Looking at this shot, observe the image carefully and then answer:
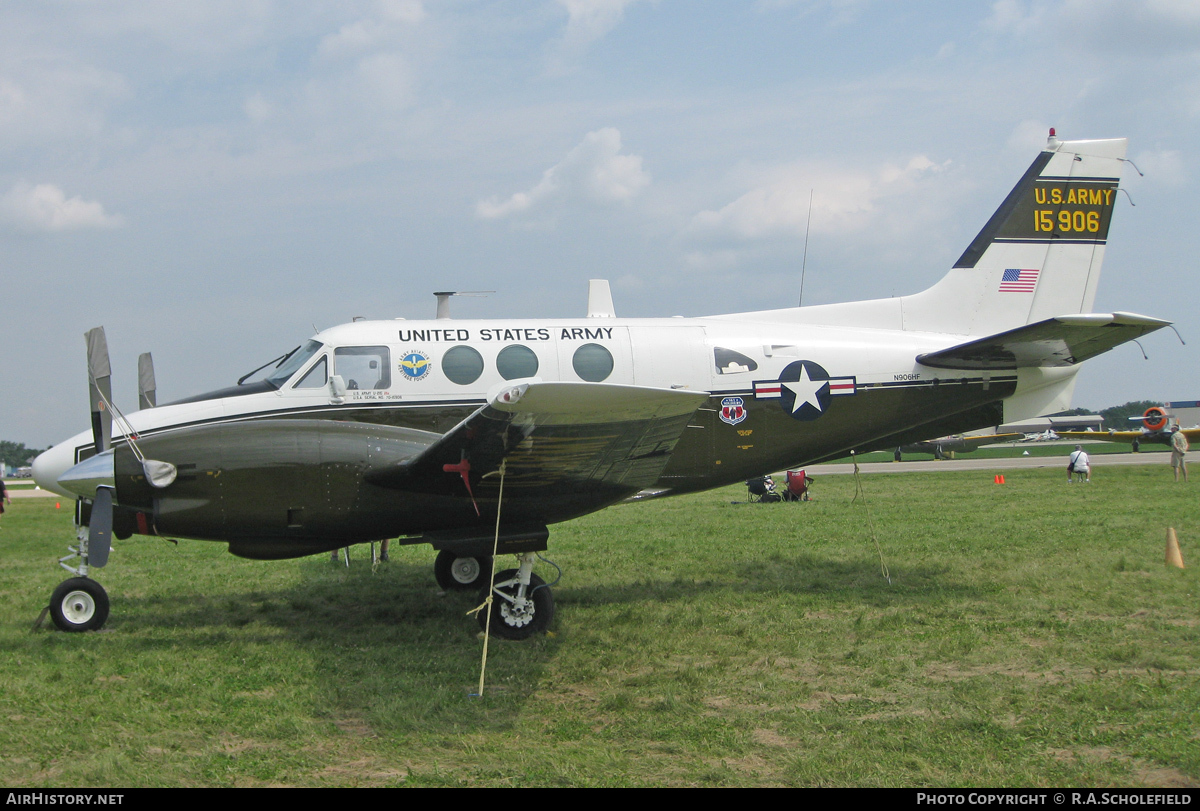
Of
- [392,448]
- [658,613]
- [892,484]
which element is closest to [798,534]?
[658,613]

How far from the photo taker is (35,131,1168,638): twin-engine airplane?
23.2ft

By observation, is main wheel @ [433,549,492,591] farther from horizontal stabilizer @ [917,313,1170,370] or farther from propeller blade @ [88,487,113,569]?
horizontal stabilizer @ [917,313,1170,370]

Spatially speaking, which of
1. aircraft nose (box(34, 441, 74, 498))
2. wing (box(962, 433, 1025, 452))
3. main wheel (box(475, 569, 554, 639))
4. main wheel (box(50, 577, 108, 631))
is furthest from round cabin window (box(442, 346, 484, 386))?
wing (box(962, 433, 1025, 452))

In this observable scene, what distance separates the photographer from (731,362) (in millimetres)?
9062

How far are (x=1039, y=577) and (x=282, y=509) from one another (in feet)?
28.5

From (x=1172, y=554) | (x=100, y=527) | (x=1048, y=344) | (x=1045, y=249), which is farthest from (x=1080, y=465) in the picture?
(x=100, y=527)

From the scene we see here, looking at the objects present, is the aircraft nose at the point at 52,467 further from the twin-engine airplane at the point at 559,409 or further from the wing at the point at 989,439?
the wing at the point at 989,439

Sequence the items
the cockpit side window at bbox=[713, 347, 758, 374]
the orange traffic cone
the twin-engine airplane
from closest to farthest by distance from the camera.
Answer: the twin-engine airplane → the cockpit side window at bbox=[713, 347, 758, 374] → the orange traffic cone

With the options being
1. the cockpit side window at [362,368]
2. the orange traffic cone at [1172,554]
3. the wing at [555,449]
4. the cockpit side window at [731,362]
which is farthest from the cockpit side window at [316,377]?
the orange traffic cone at [1172,554]

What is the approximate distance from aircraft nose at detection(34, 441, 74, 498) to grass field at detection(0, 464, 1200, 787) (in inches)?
56.3

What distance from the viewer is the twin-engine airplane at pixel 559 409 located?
7.08 m

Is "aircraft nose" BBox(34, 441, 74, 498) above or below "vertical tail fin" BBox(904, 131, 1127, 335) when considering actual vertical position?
below

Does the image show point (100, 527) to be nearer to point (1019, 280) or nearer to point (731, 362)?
point (731, 362)

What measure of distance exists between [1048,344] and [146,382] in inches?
428
